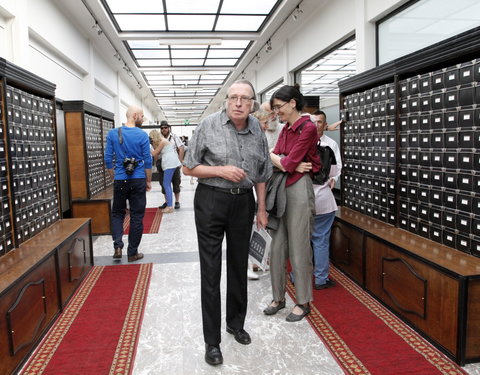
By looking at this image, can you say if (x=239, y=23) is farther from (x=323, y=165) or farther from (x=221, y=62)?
(x=323, y=165)

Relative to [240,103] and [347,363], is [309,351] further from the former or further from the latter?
[240,103]

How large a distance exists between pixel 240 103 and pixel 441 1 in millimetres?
2770

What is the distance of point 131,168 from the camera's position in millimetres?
3654

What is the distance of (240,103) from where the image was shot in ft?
6.57

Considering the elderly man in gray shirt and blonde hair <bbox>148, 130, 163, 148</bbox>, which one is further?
blonde hair <bbox>148, 130, 163, 148</bbox>

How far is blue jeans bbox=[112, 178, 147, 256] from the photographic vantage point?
12.2 ft

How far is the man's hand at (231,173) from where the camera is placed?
194 cm

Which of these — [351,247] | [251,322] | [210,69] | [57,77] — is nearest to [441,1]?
[351,247]

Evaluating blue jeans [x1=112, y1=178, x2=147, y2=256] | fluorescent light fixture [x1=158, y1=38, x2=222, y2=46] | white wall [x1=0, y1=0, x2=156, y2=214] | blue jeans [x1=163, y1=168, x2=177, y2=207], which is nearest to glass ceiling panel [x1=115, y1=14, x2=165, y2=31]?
fluorescent light fixture [x1=158, y1=38, x2=222, y2=46]

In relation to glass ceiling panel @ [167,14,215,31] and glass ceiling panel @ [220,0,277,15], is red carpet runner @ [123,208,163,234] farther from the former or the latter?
glass ceiling panel @ [220,0,277,15]

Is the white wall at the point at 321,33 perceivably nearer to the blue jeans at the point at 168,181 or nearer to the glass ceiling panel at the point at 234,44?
the glass ceiling panel at the point at 234,44

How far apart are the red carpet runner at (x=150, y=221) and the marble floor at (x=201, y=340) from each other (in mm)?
1783

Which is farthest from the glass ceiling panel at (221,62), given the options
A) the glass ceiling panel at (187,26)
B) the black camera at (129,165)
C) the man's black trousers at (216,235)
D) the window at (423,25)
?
the man's black trousers at (216,235)

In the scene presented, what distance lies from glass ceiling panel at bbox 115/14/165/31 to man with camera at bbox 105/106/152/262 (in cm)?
349
